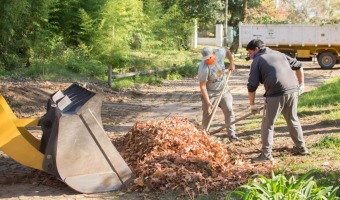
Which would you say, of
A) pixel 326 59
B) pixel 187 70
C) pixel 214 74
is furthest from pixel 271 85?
pixel 326 59

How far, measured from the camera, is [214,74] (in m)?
8.12

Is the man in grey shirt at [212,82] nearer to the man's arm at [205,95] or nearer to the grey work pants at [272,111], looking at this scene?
the man's arm at [205,95]

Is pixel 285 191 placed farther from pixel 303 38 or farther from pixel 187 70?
pixel 303 38

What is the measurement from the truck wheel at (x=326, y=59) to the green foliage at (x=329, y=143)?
719 inches

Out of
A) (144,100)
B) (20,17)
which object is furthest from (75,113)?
(20,17)

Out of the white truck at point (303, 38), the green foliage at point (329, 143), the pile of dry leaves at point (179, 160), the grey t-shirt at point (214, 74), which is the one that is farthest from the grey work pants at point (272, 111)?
the white truck at point (303, 38)

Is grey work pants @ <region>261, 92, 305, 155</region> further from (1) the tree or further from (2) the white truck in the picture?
(2) the white truck

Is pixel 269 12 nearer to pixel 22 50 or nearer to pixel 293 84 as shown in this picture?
pixel 22 50

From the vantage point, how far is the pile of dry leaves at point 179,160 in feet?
18.9

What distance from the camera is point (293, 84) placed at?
6953 mm

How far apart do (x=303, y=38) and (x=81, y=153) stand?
2138 cm

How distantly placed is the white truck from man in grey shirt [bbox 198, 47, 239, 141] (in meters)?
17.8

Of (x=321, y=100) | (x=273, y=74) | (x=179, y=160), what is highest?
(x=273, y=74)

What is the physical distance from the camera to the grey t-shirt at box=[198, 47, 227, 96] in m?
7.99
